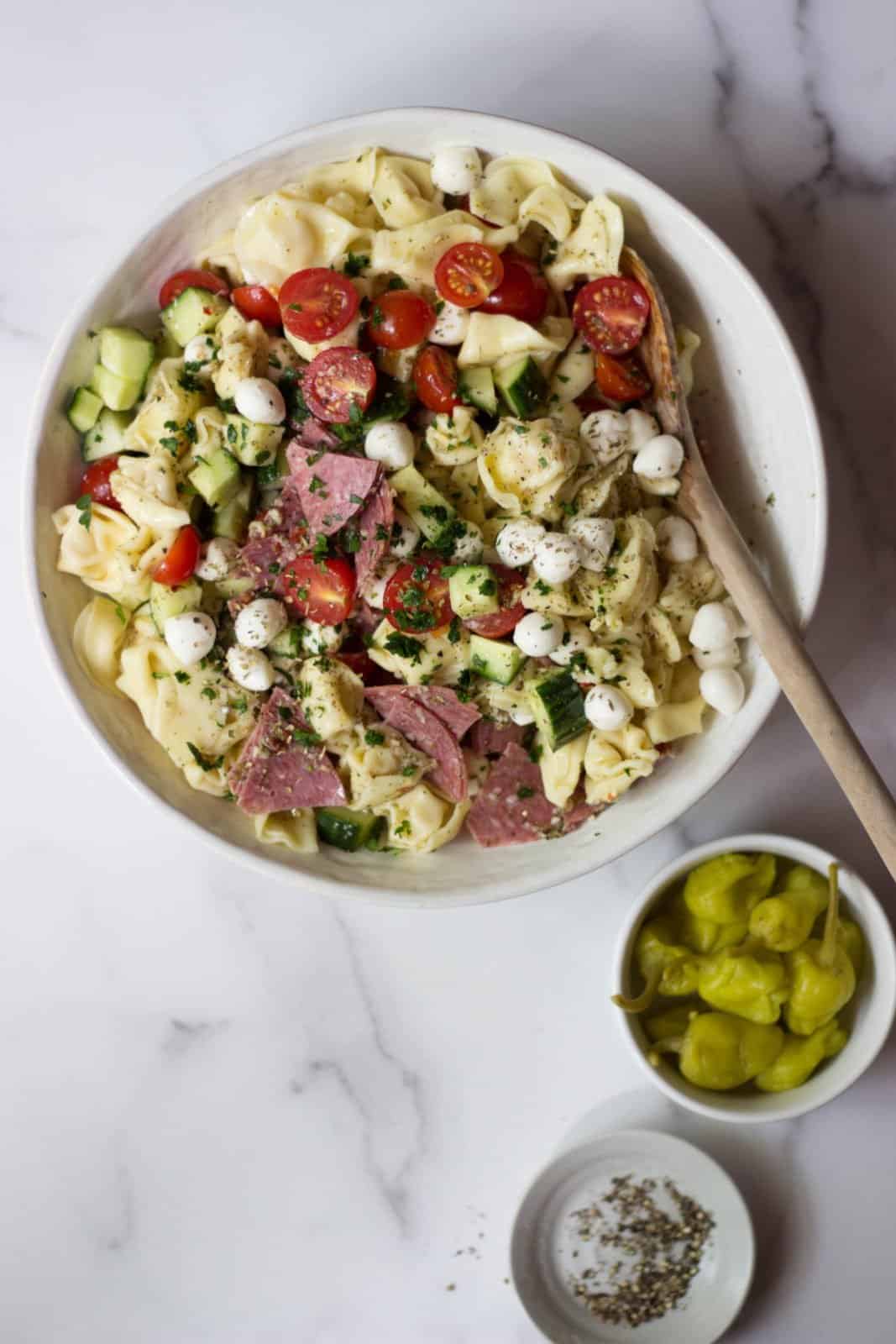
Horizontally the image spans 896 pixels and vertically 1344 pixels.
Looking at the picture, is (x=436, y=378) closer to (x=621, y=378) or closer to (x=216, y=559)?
(x=621, y=378)

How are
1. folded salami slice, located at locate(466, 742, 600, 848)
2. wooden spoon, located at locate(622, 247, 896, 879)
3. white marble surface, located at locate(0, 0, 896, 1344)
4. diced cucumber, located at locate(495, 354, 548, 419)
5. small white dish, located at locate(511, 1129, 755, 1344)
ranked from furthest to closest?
small white dish, located at locate(511, 1129, 755, 1344) → white marble surface, located at locate(0, 0, 896, 1344) → folded salami slice, located at locate(466, 742, 600, 848) → diced cucumber, located at locate(495, 354, 548, 419) → wooden spoon, located at locate(622, 247, 896, 879)

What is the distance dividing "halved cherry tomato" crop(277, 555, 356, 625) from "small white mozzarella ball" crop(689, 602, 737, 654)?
90 cm

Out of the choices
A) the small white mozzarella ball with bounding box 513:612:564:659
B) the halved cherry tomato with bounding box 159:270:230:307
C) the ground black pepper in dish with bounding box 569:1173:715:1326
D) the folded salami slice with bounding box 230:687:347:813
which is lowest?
the ground black pepper in dish with bounding box 569:1173:715:1326

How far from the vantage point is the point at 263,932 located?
3613mm

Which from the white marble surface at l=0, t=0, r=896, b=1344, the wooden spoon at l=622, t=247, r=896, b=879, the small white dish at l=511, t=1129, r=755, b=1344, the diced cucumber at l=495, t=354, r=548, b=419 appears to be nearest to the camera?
the wooden spoon at l=622, t=247, r=896, b=879

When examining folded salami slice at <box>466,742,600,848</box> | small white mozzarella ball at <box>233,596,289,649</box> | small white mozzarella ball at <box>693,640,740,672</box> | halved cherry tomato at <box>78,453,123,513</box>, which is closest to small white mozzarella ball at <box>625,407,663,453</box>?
small white mozzarella ball at <box>693,640,740,672</box>

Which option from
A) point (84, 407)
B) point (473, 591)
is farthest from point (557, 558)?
point (84, 407)

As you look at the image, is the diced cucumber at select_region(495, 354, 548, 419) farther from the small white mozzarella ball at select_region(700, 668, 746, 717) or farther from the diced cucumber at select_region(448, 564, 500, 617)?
the small white mozzarella ball at select_region(700, 668, 746, 717)

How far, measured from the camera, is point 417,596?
292 cm

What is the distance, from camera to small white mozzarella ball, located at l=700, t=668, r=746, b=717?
2.96 m

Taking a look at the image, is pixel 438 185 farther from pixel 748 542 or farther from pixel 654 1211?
pixel 654 1211

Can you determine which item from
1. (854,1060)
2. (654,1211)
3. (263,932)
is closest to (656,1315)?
(654,1211)

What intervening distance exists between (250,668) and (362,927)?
103 cm

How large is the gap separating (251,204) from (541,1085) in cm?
271
